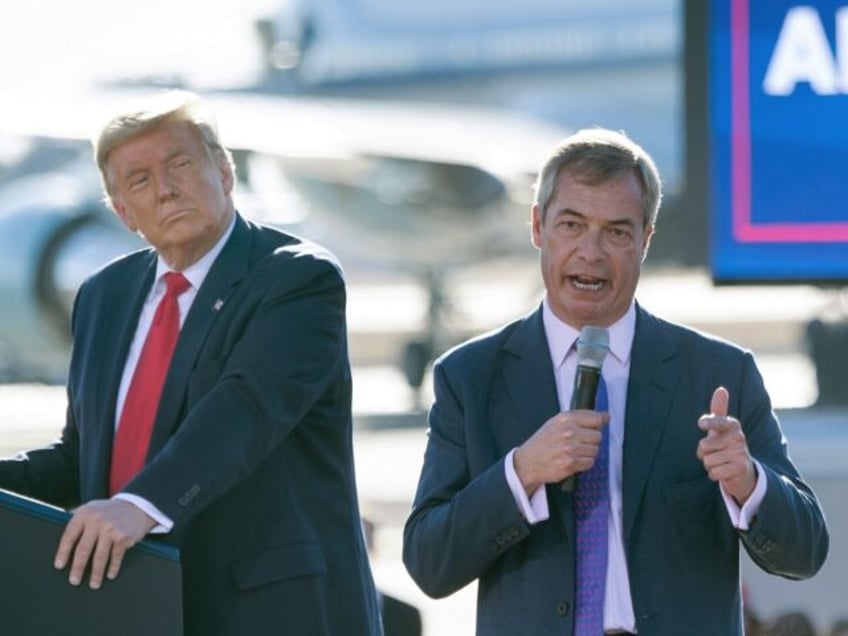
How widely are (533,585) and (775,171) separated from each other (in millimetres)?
3370

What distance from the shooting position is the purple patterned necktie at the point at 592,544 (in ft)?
7.66

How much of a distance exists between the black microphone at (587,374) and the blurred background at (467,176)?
2.96 metres

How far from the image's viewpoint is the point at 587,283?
7.88 feet

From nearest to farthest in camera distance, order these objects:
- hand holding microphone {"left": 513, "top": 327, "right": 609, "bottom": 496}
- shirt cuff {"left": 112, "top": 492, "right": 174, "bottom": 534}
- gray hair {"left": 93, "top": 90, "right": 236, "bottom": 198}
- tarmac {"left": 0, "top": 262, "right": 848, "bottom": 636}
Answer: hand holding microphone {"left": 513, "top": 327, "right": 609, "bottom": 496}
shirt cuff {"left": 112, "top": 492, "right": 174, "bottom": 534}
gray hair {"left": 93, "top": 90, "right": 236, "bottom": 198}
tarmac {"left": 0, "top": 262, "right": 848, "bottom": 636}

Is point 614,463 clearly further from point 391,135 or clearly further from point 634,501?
point 391,135

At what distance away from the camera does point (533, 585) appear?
7.79 ft

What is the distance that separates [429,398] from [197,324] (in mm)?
17192

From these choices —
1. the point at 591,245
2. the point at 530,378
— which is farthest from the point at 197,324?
the point at 591,245

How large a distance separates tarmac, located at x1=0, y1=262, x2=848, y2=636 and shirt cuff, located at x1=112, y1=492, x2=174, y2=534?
7.68 ft

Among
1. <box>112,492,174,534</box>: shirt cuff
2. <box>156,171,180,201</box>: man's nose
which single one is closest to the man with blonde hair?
<box>156,171,180,201</box>: man's nose

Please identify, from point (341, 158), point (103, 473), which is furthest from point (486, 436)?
point (341, 158)

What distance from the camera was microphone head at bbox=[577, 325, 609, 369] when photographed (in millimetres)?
2259

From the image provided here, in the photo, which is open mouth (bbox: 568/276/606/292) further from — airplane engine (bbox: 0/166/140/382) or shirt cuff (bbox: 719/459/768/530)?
airplane engine (bbox: 0/166/140/382)

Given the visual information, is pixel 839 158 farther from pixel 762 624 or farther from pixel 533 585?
pixel 533 585
